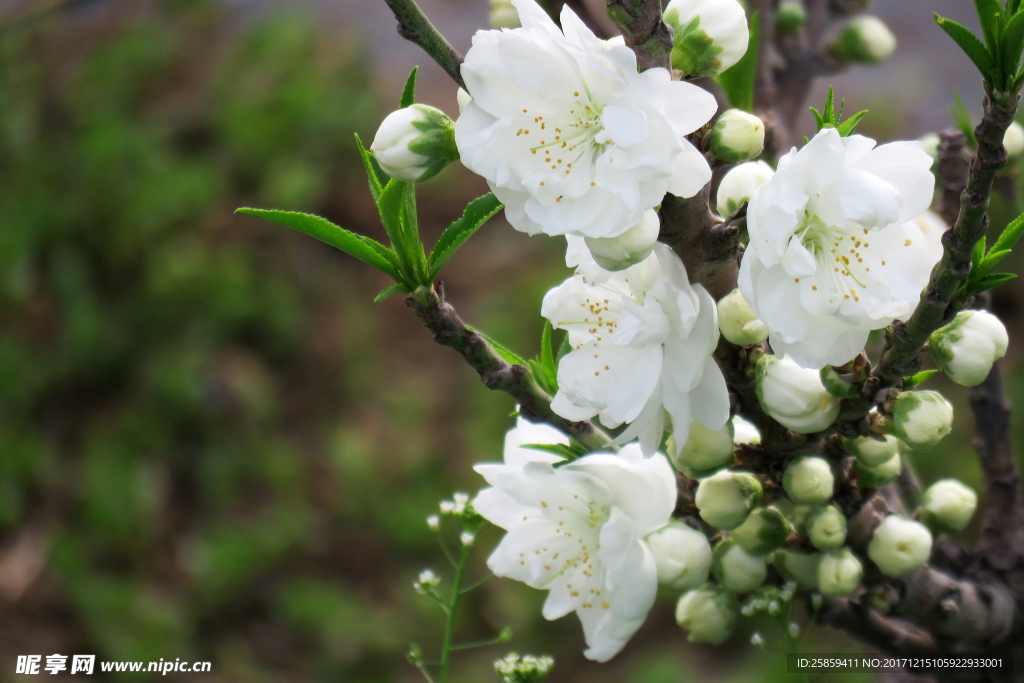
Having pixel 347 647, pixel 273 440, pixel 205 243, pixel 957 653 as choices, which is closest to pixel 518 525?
pixel 957 653

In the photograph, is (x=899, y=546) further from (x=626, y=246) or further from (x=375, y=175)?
(x=375, y=175)

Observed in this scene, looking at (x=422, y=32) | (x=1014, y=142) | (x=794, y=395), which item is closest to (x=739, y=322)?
(x=794, y=395)

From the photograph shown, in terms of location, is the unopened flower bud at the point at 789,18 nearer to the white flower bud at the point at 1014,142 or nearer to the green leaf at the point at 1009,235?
the white flower bud at the point at 1014,142

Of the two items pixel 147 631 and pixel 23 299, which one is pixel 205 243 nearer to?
pixel 23 299

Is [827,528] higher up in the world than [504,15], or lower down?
lower down

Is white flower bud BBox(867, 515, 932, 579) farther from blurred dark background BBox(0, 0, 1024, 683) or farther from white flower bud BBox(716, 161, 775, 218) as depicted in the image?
blurred dark background BBox(0, 0, 1024, 683)

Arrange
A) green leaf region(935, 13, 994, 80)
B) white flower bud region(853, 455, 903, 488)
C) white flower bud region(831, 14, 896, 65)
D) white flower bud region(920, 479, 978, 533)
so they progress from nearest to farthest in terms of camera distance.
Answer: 1. green leaf region(935, 13, 994, 80)
2. white flower bud region(853, 455, 903, 488)
3. white flower bud region(920, 479, 978, 533)
4. white flower bud region(831, 14, 896, 65)

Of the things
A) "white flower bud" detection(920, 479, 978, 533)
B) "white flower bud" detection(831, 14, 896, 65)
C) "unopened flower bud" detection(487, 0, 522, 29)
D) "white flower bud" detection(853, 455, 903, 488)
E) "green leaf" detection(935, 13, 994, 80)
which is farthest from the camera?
"white flower bud" detection(831, 14, 896, 65)

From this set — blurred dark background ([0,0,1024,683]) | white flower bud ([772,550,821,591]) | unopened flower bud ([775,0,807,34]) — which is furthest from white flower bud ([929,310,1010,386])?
blurred dark background ([0,0,1024,683])
